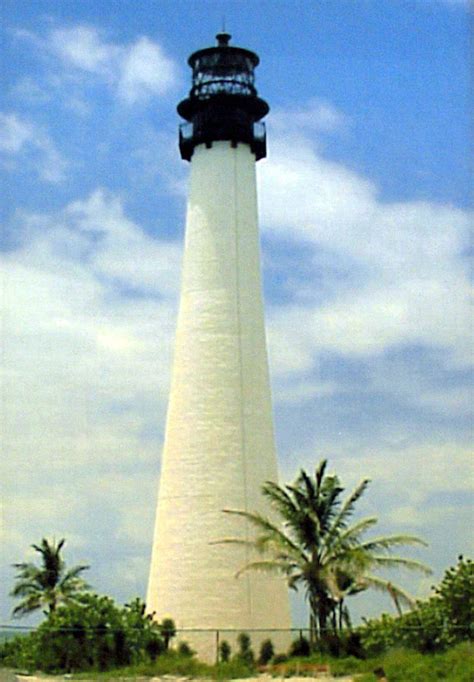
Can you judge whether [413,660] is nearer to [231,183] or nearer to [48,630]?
[48,630]

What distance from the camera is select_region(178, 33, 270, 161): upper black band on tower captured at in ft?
142

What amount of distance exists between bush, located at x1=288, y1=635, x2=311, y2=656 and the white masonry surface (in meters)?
2.29

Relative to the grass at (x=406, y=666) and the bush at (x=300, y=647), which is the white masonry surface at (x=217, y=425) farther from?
the grass at (x=406, y=666)

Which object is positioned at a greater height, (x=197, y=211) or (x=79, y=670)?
(x=197, y=211)

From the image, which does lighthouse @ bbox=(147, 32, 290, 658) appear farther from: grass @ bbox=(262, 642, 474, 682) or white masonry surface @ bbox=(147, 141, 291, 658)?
grass @ bbox=(262, 642, 474, 682)

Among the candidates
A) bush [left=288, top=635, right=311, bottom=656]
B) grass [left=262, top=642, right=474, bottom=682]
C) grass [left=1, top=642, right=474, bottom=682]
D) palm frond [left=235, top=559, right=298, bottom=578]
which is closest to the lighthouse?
bush [left=288, top=635, right=311, bottom=656]

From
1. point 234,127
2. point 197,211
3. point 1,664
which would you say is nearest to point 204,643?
point 1,664

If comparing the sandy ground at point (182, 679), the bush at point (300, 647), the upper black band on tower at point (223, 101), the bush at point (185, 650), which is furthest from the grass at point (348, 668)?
the upper black band on tower at point (223, 101)

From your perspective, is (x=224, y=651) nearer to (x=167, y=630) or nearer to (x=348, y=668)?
(x=167, y=630)

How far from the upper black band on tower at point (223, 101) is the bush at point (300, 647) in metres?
18.6

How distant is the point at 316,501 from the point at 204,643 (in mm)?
6171

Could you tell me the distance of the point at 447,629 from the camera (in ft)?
108

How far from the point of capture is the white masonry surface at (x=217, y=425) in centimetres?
3900

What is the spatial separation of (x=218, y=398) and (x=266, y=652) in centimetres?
896
